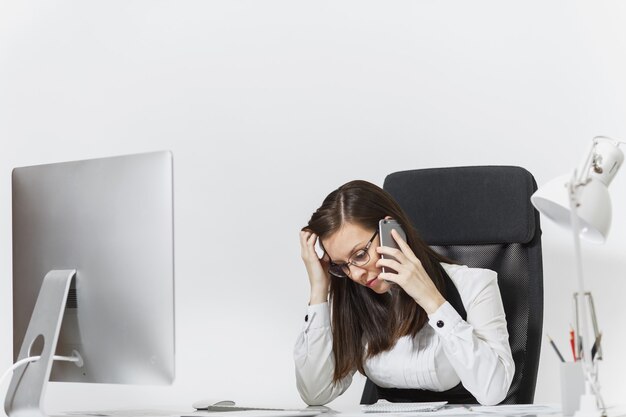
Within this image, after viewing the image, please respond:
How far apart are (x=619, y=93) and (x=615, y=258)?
21.5 inches

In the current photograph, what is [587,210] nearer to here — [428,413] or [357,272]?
[428,413]

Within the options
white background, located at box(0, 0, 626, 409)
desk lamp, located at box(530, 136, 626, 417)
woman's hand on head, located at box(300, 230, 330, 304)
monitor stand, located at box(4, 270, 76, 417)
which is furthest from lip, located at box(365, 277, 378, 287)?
white background, located at box(0, 0, 626, 409)

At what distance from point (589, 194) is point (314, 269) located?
3.24 ft

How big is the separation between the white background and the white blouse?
2.55 ft

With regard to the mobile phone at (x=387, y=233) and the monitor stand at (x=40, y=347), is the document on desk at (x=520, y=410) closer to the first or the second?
the mobile phone at (x=387, y=233)

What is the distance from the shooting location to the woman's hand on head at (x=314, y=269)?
2.25m

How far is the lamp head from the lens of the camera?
4.65 feet

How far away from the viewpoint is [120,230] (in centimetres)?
163

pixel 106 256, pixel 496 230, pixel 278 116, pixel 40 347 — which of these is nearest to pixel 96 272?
pixel 106 256

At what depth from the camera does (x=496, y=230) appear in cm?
231

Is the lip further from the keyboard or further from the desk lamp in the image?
the desk lamp

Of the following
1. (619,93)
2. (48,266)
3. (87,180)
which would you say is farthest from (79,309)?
(619,93)

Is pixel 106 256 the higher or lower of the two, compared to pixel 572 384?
higher

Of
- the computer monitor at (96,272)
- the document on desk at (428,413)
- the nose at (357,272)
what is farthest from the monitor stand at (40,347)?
the nose at (357,272)
